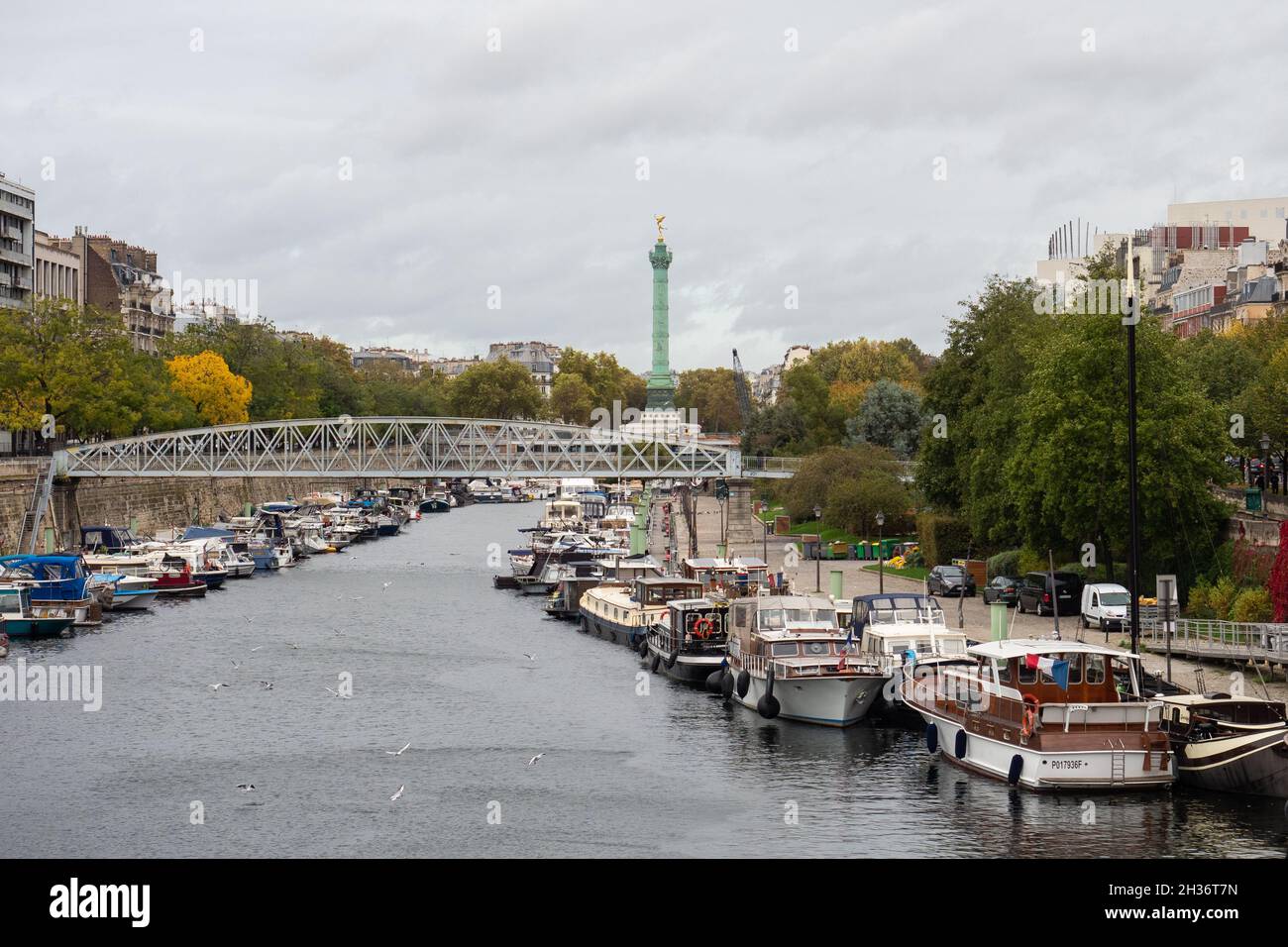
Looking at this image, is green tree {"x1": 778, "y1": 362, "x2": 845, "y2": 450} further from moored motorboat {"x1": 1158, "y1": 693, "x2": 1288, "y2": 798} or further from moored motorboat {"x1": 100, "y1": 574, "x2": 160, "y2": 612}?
moored motorboat {"x1": 1158, "y1": 693, "x2": 1288, "y2": 798}

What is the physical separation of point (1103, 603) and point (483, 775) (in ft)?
72.8

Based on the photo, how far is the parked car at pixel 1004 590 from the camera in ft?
191

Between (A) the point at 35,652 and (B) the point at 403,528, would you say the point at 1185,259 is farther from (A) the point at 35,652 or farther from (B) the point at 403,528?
(A) the point at 35,652

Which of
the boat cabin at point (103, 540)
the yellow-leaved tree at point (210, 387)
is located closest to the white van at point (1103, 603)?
the boat cabin at point (103, 540)

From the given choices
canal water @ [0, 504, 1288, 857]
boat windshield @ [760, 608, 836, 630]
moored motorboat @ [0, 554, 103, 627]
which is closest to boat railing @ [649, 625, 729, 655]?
canal water @ [0, 504, 1288, 857]

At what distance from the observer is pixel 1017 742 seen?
3459cm

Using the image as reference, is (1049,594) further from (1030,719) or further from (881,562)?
(1030,719)

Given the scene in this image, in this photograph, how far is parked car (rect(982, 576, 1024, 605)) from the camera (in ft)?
191

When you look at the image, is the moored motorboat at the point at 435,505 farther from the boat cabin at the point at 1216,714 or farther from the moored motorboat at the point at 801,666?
the boat cabin at the point at 1216,714

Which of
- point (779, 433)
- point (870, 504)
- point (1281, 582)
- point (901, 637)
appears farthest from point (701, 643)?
point (779, 433)

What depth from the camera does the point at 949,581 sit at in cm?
6203

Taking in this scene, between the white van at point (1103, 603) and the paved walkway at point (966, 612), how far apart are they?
1.58 feet
